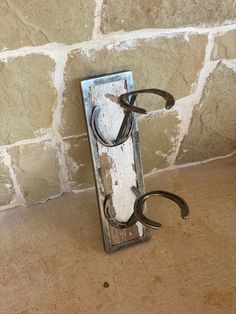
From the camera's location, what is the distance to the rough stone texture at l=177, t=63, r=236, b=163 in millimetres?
1107

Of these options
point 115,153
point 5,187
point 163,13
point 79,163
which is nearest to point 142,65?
point 163,13

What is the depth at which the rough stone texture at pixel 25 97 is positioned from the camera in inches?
35.2

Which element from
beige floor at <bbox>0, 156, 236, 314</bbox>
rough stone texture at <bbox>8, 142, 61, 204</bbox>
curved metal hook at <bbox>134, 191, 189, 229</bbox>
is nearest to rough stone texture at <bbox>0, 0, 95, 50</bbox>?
rough stone texture at <bbox>8, 142, 61, 204</bbox>

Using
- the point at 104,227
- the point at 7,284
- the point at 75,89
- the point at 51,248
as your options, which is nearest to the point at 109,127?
the point at 75,89

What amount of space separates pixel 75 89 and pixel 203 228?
53 centimetres

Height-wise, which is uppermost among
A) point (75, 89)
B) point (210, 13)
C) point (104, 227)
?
point (210, 13)

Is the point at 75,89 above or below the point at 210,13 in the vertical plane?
below

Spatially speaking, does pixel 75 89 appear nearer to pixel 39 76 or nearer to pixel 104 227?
pixel 39 76

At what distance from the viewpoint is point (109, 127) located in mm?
1001

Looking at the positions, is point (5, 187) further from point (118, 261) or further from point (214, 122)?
point (214, 122)

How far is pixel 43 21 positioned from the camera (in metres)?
0.84

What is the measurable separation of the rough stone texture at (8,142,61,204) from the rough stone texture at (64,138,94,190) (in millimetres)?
40

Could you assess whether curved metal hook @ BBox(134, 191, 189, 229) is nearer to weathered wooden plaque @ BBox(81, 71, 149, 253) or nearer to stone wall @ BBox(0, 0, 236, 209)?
weathered wooden plaque @ BBox(81, 71, 149, 253)

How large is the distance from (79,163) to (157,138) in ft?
0.80
